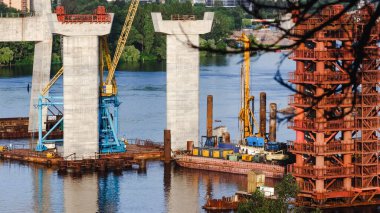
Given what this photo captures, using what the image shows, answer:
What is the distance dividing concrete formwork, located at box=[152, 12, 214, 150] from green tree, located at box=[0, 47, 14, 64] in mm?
67672

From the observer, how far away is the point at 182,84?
201 feet

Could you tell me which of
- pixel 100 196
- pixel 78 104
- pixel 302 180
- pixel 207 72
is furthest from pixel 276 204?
pixel 207 72

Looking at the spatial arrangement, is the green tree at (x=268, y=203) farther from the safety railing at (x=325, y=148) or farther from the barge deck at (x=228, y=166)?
the barge deck at (x=228, y=166)

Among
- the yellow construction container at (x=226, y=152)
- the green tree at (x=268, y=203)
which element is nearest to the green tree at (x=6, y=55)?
the yellow construction container at (x=226, y=152)

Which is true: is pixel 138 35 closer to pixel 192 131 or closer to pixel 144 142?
pixel 144 142

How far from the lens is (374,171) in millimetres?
47531

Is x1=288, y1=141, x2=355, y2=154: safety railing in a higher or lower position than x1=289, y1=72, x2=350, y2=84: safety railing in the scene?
lower

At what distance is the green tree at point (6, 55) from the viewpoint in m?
127

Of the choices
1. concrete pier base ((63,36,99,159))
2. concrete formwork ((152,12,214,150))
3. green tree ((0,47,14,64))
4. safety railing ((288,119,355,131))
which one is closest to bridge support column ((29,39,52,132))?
concrete formwork ((152,12,214,150))

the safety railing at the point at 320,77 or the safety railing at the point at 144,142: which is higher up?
the safety railing at the point at 320,77

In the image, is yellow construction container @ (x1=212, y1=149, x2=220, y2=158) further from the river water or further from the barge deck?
the river water

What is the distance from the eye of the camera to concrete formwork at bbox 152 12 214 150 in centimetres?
6081

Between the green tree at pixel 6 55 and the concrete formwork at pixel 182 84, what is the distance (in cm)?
6767

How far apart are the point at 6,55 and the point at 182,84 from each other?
6847 centimetres
